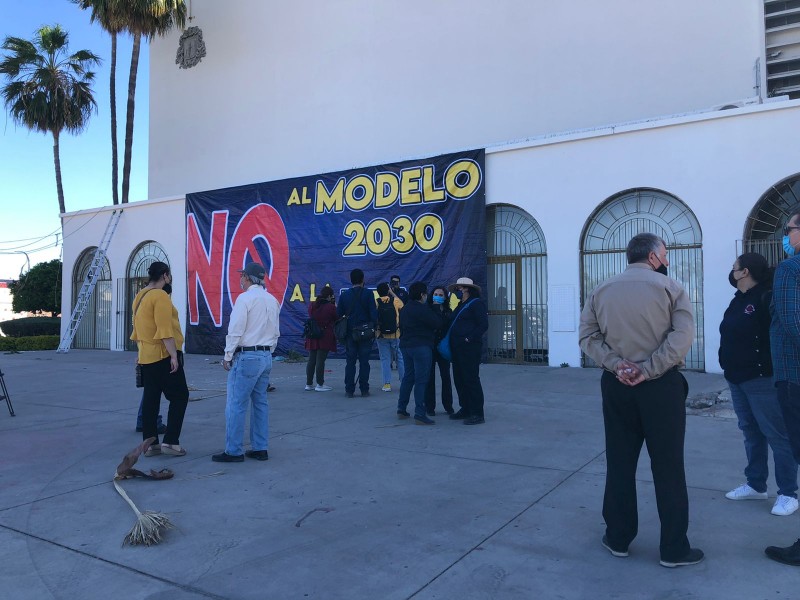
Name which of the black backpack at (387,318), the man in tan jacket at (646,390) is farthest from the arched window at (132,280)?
the man in tan jacket at (646,390)

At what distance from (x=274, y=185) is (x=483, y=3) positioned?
7573 millimetres

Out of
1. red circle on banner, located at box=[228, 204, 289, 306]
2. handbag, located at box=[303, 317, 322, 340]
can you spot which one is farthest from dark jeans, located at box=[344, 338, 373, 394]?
red circle on banner, located at box=[228, 204, 289, 306]

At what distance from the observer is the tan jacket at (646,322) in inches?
131

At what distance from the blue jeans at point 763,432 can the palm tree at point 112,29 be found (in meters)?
23.7

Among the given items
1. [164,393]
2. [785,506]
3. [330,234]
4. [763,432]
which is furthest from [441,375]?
[330,234]

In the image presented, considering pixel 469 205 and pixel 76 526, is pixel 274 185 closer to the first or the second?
pixel 469 205

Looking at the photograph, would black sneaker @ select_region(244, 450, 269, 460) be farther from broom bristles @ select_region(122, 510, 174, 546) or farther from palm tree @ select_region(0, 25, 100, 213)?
palm tree @ select_region(0, 25, 100, 213)

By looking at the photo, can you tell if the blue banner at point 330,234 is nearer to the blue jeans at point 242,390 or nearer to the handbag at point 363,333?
the handbag at point 363,333

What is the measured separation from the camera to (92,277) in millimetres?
19281

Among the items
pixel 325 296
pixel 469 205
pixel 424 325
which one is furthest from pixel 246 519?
pixel 469 205

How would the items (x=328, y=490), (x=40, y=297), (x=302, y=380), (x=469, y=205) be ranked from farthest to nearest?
(x=40, y=297), (x=469, y=205), (x=302, y=380), (x=328, y=490)

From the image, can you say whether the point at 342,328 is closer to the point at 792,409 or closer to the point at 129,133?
the point at 792,409

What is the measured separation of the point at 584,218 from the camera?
12.2 m

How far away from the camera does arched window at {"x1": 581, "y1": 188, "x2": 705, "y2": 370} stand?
1131 cm
